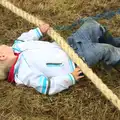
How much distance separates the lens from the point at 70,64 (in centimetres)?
258

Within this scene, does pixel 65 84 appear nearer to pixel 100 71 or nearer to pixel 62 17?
pixel 100 71

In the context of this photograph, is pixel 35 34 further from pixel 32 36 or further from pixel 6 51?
pixel 6 51

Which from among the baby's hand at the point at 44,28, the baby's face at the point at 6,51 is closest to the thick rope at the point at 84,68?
the baby's hand at the point at 44,28

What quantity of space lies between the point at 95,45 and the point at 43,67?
323 mm

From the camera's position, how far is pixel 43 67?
253cm

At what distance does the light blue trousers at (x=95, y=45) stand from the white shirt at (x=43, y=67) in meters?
0.09

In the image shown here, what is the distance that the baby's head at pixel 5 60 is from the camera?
2.56 meters

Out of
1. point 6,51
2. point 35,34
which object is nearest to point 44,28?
point 35,34

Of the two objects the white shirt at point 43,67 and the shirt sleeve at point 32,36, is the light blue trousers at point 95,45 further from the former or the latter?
the shirt sleeve at point 32,36

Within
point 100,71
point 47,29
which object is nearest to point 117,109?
point 100,71

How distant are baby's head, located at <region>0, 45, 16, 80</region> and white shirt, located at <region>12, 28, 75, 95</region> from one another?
0.16 ft

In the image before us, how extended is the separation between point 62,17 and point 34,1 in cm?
33

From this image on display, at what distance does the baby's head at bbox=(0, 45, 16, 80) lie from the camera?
2.56 metres

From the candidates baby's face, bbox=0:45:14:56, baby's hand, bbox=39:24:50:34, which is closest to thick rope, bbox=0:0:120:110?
baby's hand, bbox=39:24:50:34
